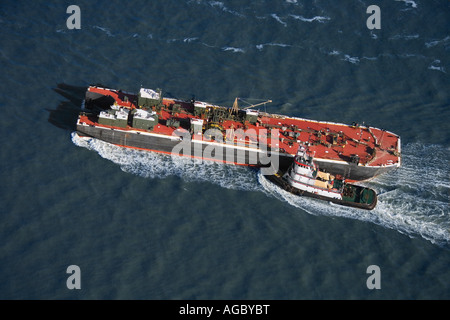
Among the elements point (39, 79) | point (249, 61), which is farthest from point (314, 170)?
point (39, 79)

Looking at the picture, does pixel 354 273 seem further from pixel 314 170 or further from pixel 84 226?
pixel 84 226

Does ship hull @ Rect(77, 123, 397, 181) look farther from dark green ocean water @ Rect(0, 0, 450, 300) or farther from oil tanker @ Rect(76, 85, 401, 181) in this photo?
dark green ocean water @ Rect(0, 0, 450, 300)

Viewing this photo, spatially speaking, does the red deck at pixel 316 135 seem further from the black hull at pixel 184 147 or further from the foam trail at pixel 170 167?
the foam trail at pixel 170 167

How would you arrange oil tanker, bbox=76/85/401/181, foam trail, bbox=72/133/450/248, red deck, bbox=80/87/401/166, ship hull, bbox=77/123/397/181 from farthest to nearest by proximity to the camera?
1. red deck, bbox=80/87/401/166
2. oil tanker, bbox=76/85/401/181
3. ship hull, bbox=77/123/397/181
4. foam trail, bbox=72/133/450/248

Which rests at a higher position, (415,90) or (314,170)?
(415,90)

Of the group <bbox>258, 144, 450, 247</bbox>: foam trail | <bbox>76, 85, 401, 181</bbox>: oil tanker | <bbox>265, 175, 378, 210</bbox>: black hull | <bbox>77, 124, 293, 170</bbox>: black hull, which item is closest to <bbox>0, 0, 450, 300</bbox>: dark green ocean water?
<bbox>258, 144, 450, 247</bbox>: foam trail

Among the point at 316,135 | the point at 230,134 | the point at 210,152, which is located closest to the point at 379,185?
the point at 316,135

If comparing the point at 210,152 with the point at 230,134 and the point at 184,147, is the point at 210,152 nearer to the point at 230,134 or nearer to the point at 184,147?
the point at 184,147
